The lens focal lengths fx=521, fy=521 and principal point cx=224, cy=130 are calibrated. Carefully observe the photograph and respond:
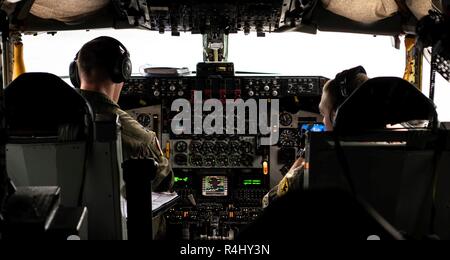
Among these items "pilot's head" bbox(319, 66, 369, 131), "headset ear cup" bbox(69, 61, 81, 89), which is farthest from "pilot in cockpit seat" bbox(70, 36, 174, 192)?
"pilot's head" bbox(319, 66, 369, 131)

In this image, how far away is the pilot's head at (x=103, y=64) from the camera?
254cm

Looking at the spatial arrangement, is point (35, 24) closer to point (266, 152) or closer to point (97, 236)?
point (266, 152)

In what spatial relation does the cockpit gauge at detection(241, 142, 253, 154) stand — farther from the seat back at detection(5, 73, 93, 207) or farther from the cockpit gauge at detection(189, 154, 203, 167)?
the seat back at detection(5, 73, 93, 207)

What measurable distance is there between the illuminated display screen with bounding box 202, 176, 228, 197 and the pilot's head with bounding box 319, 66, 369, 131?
1.56 meters

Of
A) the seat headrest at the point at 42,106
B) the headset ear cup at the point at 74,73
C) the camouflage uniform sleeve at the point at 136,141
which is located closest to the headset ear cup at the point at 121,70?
the camouflage uniform sleeve at the point at 136,141

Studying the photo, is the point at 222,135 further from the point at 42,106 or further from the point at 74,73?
the point at 42,106

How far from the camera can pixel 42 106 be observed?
1929 mm

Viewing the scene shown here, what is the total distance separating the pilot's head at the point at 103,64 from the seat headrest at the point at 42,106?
2.07 feet

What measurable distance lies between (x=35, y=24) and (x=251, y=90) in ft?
5.31

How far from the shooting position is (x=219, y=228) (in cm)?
398

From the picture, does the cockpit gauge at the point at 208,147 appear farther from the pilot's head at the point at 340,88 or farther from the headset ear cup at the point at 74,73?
the pilot's head at the point at 340,88

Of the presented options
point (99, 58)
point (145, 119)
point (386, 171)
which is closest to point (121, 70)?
point (99, 58)

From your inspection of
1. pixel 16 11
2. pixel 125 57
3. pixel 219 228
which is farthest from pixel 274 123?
pixel 16 11

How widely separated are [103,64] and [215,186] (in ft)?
5.65
